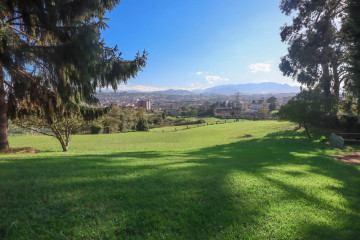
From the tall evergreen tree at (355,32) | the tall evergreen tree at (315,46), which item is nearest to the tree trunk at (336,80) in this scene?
the tall evergreen tree at (315,46)

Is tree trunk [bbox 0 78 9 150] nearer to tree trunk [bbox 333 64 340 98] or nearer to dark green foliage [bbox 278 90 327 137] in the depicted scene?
dark green foliage [bbox 278 90 327 137]

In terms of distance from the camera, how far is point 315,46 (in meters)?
19.5

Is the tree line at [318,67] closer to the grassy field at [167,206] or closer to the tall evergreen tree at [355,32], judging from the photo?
the tall evergreen tree at [355,32]

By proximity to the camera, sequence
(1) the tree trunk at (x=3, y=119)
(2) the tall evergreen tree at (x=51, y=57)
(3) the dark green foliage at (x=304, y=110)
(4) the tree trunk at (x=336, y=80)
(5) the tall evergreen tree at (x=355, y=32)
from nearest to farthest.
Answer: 1. (2) the tall evergreen tree at (x=51, y=57)
2. (5) the tall evergreen tree at (x=355, y=32)
3. (1) the tree trunk at (x=3, y=119)
4. (3) the dark green foliage at (x=304, y=110)
5. (4) the tree trunk at (x=336, y=80)

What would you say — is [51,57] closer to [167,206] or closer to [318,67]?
[167,206]

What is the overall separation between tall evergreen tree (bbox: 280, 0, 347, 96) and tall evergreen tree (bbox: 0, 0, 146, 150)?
68.8 ft

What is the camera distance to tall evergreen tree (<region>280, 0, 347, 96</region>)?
750 inches

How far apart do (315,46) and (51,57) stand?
80.8 feet

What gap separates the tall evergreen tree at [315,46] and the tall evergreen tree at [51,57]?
20979 millimetres

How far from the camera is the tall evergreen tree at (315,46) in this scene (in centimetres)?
1906

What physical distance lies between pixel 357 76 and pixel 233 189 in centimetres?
1023

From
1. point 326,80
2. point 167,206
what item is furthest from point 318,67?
point 167,206

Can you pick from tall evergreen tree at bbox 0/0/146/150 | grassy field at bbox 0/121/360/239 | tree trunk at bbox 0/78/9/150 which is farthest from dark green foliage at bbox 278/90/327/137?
tree trunk at bbox 0/78/9/150

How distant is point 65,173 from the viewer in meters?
4.96
